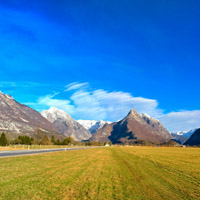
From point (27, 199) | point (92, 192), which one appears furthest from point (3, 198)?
point (92, 192)

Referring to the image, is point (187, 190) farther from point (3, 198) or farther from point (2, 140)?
point (2, 140)

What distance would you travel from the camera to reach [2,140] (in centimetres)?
11062

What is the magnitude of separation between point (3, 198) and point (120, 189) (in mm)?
6542

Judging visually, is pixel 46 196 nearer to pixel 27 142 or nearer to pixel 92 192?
pixel 92 192

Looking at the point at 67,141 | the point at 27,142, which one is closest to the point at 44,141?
the point at 27,142

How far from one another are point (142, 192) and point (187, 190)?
10.7 ft

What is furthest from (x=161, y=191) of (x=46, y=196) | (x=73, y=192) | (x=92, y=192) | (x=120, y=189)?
(x=46, y=196)

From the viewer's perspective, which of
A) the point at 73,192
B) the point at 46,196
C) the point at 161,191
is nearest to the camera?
the point at 46,196

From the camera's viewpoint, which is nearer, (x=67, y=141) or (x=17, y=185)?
(x=17, y=185)

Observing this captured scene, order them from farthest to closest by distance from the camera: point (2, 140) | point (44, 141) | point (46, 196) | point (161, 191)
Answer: point (44, 141) < point (2, 140) < point (161, 191) < point (46, 196)

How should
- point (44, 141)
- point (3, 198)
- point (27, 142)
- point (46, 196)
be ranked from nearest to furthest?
point (3, 198) < point (46, 196) < point (27, 142) < point (44, 141)

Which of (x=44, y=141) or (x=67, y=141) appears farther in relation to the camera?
(x=67, y=141)

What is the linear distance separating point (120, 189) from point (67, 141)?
17188cm

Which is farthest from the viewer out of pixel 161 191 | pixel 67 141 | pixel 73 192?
pixel 67 141
